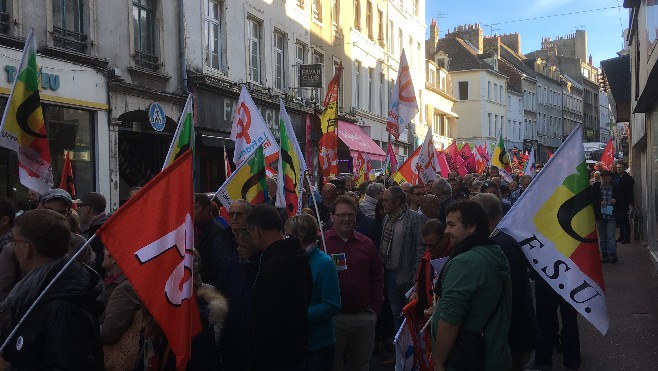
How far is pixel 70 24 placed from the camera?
1256 cm

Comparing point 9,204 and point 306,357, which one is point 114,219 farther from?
point 9,204

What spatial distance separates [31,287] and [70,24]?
408 inches

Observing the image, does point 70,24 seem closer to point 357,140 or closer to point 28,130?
point 28,130

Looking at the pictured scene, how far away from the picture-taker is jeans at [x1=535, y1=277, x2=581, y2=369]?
6840 millimetres

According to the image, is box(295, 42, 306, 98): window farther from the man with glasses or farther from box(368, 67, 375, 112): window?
the man with glasses

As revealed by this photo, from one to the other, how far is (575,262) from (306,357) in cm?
196

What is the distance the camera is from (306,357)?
464 centimetres

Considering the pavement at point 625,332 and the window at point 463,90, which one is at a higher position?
the window at point 463,90

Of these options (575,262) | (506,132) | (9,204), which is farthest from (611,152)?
(506,132)

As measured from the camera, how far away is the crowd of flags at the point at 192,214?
3709 mm

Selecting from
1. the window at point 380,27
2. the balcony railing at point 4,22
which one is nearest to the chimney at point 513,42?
the window at point 380,27

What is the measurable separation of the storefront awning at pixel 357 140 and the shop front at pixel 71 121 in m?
13.0

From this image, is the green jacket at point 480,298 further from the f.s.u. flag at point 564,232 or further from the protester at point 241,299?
the protester at point 241,299

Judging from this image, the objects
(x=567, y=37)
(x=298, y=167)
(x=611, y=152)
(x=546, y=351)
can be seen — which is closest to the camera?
(x=546, y=351)
